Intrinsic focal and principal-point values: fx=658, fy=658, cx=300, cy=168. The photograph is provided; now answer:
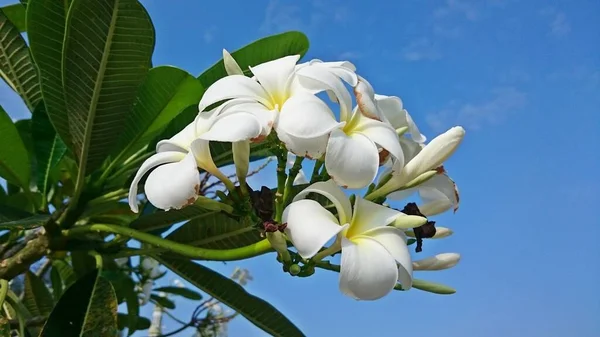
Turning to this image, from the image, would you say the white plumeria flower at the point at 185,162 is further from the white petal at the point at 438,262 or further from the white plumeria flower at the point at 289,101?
the white petal at the point at 438,262

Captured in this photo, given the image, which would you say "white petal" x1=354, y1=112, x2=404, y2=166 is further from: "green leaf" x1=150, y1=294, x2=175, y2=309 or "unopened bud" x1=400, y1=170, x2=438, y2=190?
"green leaf" x1=150, y1=294, x2=175, y2=309

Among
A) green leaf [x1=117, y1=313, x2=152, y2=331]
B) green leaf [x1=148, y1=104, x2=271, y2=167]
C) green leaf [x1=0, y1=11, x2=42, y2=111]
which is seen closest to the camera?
green leaf [x1=148, y1=104, x2=271, y2=167]

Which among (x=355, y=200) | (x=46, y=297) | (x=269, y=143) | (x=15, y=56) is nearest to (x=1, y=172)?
(x=15, y=56)

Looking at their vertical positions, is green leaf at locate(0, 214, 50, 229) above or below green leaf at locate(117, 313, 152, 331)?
below

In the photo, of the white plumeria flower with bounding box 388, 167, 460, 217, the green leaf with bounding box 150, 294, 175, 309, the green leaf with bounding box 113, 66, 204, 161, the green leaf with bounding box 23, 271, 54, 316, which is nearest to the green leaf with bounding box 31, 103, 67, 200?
the green leaf with bounding box 113, 66, 204, 161

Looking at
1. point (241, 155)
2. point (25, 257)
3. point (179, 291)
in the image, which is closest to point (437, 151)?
point (241, 155)
